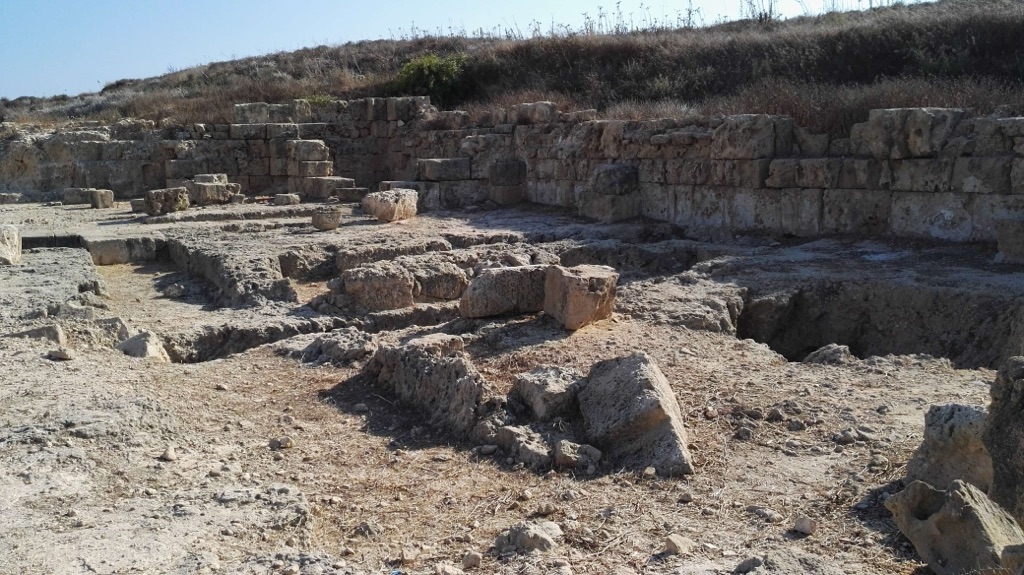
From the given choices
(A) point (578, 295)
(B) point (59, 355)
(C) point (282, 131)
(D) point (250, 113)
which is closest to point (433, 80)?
(C) point (282, 131)

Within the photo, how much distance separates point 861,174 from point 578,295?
488cm

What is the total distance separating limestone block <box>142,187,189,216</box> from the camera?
14.2m

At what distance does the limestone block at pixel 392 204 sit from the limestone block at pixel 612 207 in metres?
2.68

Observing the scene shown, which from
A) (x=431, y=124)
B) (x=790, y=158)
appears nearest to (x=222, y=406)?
(x=790, y=158)

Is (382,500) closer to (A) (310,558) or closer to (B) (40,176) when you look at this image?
(A) (310,558)

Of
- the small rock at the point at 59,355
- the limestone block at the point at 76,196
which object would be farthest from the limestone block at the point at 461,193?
the small rock at the point at 59,355

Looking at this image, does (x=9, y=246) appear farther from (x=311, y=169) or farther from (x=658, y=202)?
(x=658, y=202)

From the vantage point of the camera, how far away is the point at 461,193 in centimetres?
1509

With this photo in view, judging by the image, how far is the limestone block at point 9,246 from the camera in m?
9.84

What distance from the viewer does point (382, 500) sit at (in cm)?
453

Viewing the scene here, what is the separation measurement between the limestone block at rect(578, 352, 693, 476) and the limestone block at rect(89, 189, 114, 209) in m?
13.2

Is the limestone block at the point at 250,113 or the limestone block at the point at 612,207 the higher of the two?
the limestone block at the point at 250,113

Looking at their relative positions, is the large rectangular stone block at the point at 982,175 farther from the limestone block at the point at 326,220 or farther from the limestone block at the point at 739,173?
the limestone block at the point at 326,220

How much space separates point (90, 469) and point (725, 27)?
2294 cm
